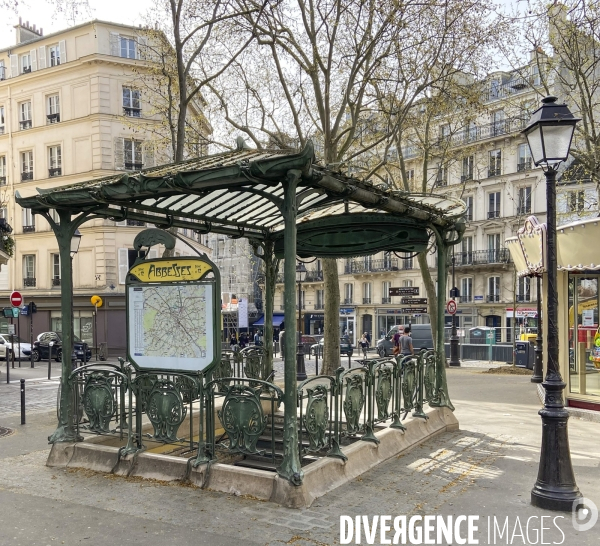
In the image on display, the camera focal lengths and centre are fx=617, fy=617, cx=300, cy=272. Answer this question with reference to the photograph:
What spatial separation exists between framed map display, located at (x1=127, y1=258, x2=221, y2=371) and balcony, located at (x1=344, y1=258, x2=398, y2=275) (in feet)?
147

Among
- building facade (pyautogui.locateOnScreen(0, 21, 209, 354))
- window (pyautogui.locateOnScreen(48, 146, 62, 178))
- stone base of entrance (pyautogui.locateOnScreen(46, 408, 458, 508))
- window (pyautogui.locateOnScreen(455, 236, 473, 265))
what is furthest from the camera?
window (pyautogui.locateOnScreen(455, 236, 473, 265))

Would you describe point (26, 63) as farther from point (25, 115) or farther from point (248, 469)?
point (248, 469)

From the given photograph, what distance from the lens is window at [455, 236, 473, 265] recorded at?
47.1 metres

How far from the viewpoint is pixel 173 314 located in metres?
7.50

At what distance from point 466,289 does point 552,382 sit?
141 feet

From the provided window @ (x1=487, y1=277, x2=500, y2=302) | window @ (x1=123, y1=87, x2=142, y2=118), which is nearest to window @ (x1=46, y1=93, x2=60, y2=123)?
window @ (x1=123, y1=87, x2=142, y2=118)

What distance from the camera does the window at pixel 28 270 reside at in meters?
36.2

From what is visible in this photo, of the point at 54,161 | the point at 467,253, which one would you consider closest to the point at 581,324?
the point at 54,161

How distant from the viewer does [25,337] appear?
123 feet

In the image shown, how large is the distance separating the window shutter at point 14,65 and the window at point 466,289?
3412 cm

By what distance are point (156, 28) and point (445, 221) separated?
10396mm

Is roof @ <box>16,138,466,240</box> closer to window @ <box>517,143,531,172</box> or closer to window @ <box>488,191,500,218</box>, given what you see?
window @ <box>517,143,531,172</box>

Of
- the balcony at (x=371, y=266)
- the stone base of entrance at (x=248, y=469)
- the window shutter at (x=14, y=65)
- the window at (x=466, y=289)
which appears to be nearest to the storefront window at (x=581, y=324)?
the stone base of entrance at (x=248, y=469)

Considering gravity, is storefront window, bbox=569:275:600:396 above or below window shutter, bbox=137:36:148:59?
below
